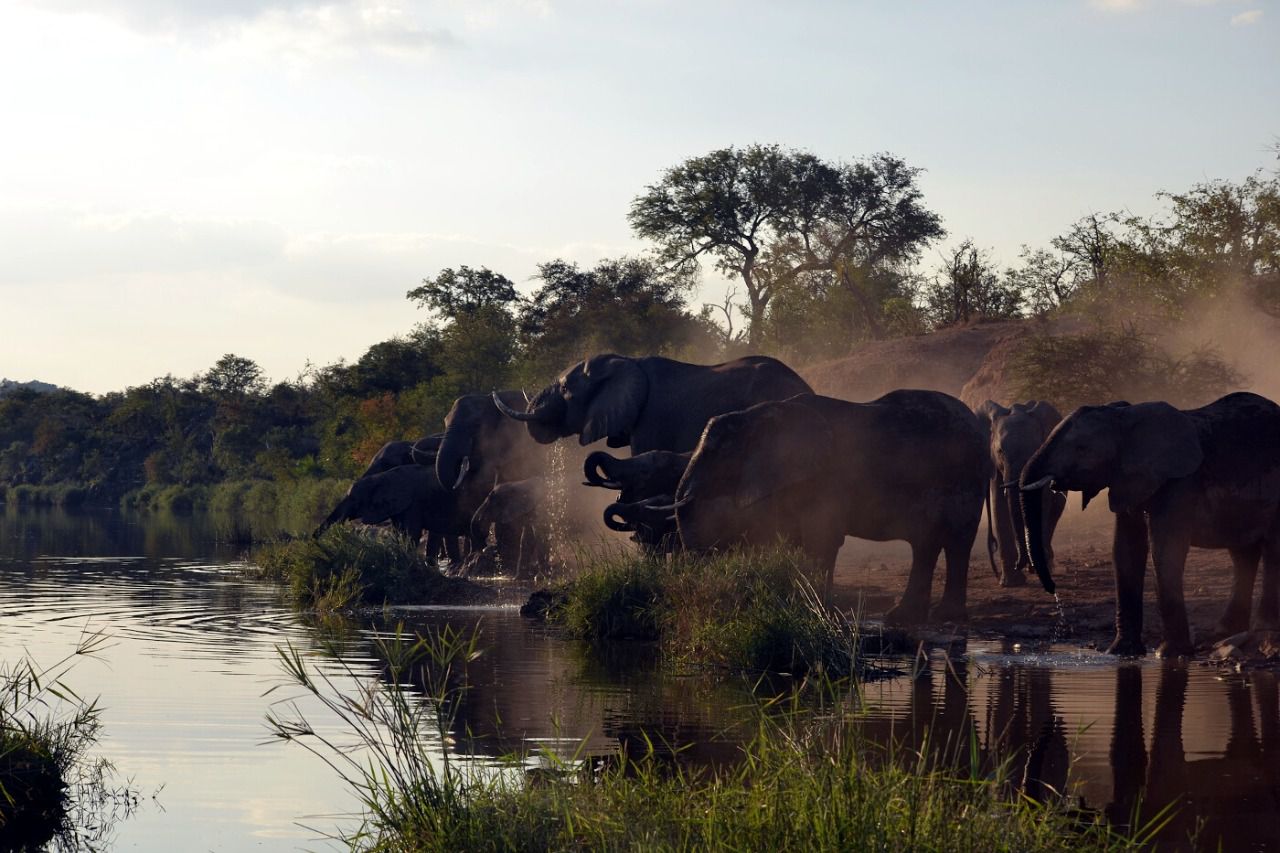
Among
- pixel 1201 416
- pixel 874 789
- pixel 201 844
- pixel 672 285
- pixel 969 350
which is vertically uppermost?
pixel 672 285

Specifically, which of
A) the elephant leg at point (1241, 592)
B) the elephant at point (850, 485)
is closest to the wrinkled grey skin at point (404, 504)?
the elephant at point (850, 485)

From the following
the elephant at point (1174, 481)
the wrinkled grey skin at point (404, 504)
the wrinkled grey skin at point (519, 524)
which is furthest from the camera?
the wrinkled grey skin at point (404, 504)

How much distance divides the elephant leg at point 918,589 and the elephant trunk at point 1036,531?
1.61m

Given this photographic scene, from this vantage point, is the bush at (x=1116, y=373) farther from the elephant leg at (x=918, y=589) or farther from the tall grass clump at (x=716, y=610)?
the tall grass clump at (x=716, y=610)

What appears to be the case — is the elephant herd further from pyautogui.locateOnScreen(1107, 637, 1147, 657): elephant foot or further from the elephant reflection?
the elephant reflection

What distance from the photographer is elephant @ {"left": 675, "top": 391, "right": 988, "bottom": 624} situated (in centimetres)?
1606

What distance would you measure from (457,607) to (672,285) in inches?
1492

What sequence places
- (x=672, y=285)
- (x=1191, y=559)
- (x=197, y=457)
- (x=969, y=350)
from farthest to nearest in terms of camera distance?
(x=197, y=457) → (x=672, y=285) → (x=969, y=350) → (x=1191, y=559)

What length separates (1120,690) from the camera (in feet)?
39.9

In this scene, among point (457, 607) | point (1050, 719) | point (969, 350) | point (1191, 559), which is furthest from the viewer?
point (969, 350)

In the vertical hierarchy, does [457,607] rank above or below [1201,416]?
below

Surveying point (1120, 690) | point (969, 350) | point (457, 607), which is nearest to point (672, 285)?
point (969, 350)

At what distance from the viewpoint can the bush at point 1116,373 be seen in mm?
26797

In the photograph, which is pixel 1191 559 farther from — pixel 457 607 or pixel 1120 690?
pixel 457 607
